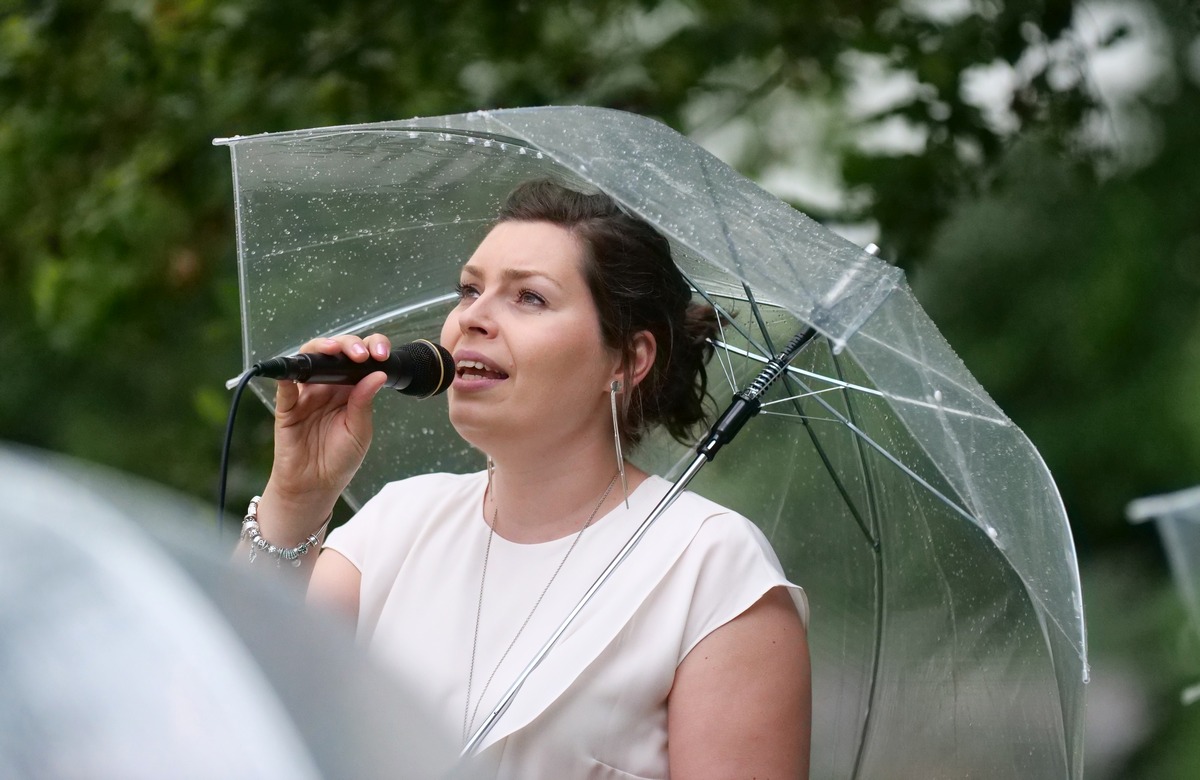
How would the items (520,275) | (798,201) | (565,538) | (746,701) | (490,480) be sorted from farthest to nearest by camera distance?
(798,201) < (490,480) < (565,538) < (520,275) < (746,701)

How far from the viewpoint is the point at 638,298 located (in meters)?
2.51

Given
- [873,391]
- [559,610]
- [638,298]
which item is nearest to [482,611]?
[559,610]

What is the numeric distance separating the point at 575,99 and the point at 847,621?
258 cm

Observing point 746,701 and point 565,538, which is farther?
point 565,538

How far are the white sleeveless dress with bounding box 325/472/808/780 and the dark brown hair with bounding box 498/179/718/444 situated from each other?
0.52 ft

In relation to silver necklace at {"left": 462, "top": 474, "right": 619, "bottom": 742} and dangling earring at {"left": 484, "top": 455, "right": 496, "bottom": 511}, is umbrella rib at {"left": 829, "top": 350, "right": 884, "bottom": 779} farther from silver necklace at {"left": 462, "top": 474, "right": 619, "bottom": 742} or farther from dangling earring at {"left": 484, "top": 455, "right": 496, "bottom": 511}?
Result: dangling earring at {"left": 484, "top": 455, "right": 496, "bottom": 511}

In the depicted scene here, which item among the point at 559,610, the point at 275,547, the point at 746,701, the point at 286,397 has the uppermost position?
the point at 286,397

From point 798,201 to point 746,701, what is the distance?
243 centimetres

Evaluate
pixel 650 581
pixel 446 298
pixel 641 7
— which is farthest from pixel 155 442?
pixel 650 581


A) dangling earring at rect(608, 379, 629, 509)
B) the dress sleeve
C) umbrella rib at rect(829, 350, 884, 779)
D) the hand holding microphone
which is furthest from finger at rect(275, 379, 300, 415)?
umbrella rib at rect(829, 350, 884, 779)

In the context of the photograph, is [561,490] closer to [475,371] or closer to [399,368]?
[475,371]

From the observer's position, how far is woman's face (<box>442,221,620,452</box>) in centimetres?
239

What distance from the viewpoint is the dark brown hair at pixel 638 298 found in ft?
8.14

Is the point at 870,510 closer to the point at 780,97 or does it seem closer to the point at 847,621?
the point at 847,621
